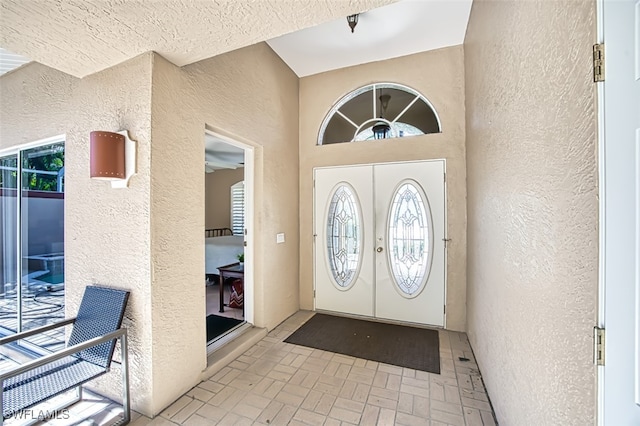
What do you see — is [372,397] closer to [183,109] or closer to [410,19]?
[183,109]

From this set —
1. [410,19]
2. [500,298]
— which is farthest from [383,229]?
[410,19]

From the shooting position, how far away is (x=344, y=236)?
371cm

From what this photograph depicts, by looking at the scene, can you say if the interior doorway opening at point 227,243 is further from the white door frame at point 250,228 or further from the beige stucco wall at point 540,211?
the beige stucco wall at point 540,211

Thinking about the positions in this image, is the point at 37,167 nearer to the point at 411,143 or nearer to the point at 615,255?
the point at 411,143

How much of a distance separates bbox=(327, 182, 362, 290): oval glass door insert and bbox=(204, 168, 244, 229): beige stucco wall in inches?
199

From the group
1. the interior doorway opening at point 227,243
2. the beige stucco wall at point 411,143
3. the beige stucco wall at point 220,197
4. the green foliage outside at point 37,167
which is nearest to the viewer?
the green foliage outside at point 37,167

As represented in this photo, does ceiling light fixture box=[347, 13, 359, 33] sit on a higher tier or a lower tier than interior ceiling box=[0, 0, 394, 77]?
higher

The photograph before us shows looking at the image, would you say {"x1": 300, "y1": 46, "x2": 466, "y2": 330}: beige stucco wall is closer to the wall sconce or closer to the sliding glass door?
the wall sconce

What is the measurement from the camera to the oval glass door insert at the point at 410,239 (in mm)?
3309

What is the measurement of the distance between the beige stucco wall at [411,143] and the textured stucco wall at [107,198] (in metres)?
2.30

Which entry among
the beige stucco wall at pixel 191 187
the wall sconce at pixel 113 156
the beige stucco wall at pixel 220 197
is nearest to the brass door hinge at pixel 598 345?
the beige stucco wall at pixel 191 187

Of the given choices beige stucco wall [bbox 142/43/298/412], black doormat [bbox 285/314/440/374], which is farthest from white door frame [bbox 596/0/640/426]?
beige stucco wall [bbox 142/43/298/412]

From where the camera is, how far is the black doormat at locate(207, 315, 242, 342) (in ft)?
9.66

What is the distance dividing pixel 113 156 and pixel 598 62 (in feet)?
8.41
